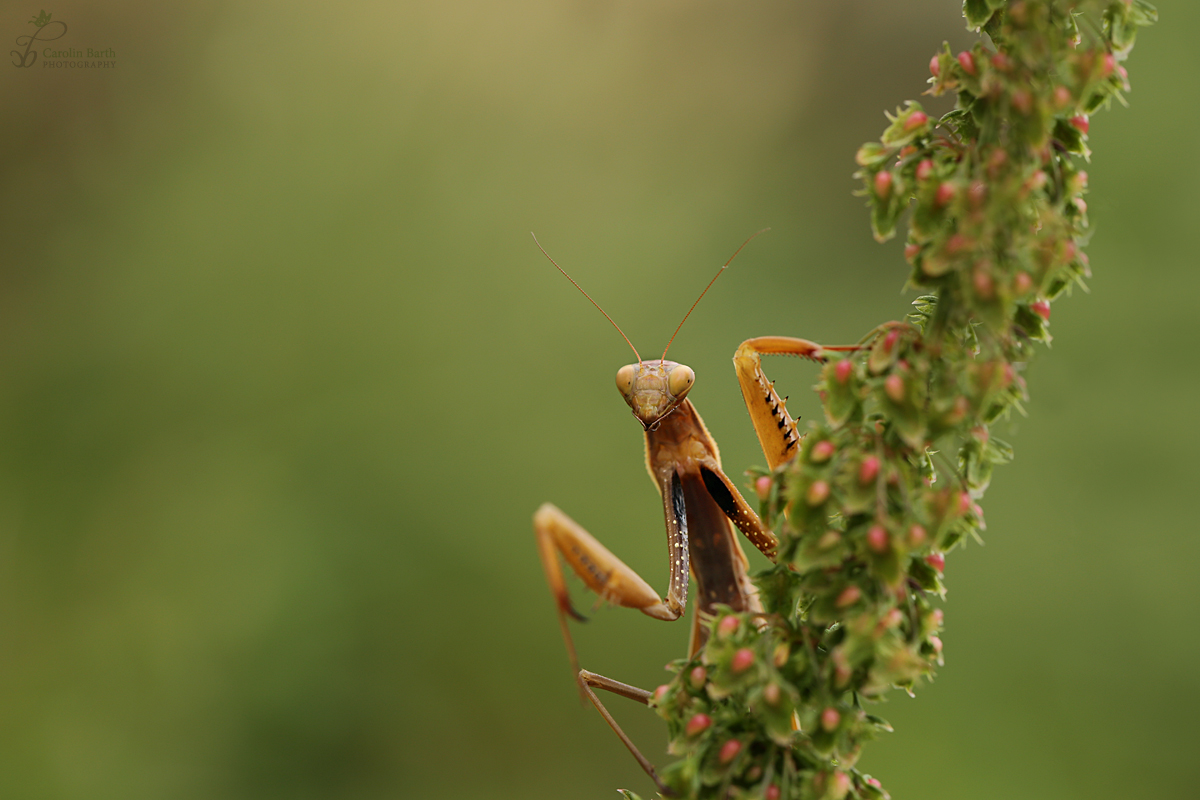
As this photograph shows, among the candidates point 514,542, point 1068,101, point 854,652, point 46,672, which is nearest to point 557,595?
point 854,652

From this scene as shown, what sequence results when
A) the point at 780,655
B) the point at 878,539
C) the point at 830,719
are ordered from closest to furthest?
the point at 878,539, the point at 830,719, the point at 780,655

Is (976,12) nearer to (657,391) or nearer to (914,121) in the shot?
(914,121)

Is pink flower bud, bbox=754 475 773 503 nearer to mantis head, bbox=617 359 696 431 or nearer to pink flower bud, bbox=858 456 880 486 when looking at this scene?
pink flower bud, bbox=858 456 880 486

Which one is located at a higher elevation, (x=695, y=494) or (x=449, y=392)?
(x=695, y=494)

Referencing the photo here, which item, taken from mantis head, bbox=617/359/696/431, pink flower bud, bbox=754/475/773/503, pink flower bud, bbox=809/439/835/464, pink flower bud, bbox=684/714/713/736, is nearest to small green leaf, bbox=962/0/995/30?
pink flower bud, bbox=809/439/835/464

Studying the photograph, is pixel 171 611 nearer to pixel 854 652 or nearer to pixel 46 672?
pixel 46 672

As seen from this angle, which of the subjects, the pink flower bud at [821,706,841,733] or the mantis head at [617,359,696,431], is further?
the mantis head at [617,359,696,431]

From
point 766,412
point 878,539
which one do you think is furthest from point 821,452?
point 766,412
